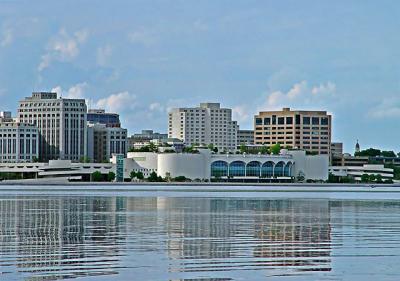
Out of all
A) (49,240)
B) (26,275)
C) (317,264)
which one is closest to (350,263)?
(317,264)

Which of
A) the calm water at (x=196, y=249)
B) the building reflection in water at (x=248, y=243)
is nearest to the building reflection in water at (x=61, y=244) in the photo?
the calm water at (x=196, y=249)

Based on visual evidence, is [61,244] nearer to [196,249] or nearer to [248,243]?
[196,249]

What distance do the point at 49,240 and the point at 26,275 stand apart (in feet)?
41.0

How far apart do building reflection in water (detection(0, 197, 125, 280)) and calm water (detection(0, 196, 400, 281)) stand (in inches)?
1.3

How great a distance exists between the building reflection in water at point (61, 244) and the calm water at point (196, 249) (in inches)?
1.3

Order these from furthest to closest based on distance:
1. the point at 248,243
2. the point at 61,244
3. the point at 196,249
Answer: the point at 248,243, the point at 61,244, the point at 196,249

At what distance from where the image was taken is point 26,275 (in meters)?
31.8

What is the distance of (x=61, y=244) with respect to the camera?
42.1 meters

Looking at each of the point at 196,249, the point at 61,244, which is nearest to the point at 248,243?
the point at 196,249

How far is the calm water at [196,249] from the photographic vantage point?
32812mm

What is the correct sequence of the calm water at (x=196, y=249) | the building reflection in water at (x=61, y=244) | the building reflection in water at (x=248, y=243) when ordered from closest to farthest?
the calm water at (x=196, y=249)
the building reflection in water at (x=61, y=244)
the building reflection in water at (x=248, y=243)

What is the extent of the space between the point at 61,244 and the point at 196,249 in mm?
5777

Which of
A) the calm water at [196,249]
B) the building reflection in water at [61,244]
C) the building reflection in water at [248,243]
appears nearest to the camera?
the calm water at [196,249]

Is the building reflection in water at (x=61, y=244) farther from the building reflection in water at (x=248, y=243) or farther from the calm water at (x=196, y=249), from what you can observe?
the building reflection in water at (x=248, y=243)
